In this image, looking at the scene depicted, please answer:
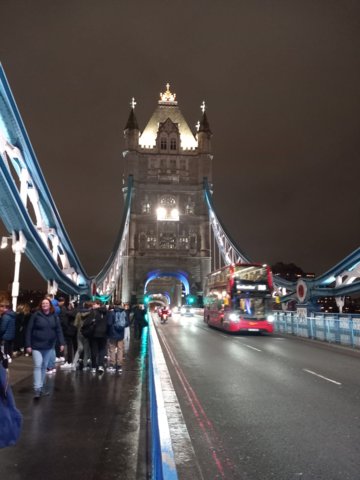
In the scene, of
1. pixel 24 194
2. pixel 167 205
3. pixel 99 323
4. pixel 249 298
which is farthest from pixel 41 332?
pixel 167 205

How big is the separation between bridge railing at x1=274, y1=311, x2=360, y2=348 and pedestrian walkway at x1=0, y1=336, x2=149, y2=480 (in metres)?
11.5

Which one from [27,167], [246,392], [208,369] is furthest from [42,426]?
[27,167]

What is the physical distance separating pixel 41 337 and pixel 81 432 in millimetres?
2684

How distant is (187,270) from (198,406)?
64.7 meters

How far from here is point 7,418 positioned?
3553 mm

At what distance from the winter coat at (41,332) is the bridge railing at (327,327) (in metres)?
13.6

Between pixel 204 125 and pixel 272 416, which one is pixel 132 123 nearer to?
pixel 204 125

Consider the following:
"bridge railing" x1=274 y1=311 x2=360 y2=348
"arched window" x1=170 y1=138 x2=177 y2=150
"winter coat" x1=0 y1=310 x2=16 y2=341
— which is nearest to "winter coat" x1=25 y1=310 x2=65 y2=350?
"winter coat" x1=0 y1=310 x2=16 y2=341

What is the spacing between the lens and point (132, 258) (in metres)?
71.8

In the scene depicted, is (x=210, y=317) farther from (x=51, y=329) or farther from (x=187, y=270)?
(x=187, y=270)

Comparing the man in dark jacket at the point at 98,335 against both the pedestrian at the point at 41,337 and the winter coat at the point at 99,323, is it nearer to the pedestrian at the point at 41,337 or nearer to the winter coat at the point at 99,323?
the winter coat at the point at 99,323

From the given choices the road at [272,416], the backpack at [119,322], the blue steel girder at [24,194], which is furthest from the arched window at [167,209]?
the backpack at [119,322]

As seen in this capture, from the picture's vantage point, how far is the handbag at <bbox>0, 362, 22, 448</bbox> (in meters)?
3.49

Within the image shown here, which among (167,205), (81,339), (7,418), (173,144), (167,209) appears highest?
(173,144)
